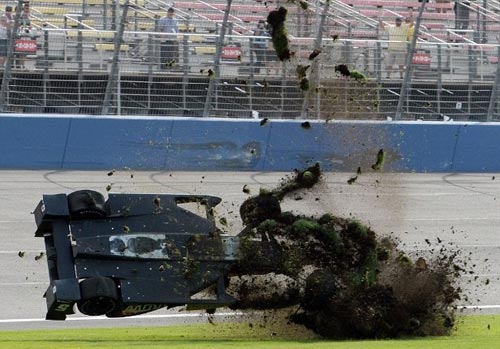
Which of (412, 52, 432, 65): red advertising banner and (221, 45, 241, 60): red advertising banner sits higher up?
(221, 45, 241, 60): red advertising banner

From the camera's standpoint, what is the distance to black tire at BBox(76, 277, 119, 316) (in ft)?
28.3

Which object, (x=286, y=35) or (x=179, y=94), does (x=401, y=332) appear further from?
(x=179, y=94)

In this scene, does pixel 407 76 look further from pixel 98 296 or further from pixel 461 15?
pixel 98 296

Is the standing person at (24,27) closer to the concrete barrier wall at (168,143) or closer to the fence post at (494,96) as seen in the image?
the concrete barrier wall at (168,143)

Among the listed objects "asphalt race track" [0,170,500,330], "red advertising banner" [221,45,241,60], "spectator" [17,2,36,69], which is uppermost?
"spectator" [17,2,36,69]

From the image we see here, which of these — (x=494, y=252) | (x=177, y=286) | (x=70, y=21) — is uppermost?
(x=70, y=21)

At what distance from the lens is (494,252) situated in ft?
51.3

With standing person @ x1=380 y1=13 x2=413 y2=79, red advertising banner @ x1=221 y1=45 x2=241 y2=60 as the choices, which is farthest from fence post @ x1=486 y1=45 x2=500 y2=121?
red advertising banner @ x1=221 y1=45 x2=241 y2=60

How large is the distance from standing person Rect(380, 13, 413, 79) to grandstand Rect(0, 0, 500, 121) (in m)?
0.14

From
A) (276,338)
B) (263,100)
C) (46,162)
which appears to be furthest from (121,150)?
(276,338)

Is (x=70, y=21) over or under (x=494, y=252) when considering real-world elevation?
over

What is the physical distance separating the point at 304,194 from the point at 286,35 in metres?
1.55

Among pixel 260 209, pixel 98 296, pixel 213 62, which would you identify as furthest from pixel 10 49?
pixel 98 296

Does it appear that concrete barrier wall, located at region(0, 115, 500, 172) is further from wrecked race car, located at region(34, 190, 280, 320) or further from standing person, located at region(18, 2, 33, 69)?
wrecked race car, located at region(34, 190, 280, 320)
